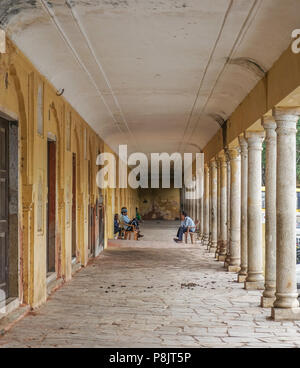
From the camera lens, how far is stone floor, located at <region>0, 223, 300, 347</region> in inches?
267

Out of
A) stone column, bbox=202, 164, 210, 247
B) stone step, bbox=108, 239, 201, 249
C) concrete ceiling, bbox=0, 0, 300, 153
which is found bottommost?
stone step, bbox=108, 239, 201, 249

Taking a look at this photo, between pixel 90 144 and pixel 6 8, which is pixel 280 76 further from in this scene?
pixel 90 144

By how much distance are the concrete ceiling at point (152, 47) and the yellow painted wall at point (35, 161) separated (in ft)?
1.06

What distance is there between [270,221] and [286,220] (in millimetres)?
1035

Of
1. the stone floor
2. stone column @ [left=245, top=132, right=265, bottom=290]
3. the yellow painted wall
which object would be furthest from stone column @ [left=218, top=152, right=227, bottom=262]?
the yellow painted wall

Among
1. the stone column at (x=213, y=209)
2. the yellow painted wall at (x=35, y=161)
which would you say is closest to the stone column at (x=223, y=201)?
the stone column at (x=213, y=209)

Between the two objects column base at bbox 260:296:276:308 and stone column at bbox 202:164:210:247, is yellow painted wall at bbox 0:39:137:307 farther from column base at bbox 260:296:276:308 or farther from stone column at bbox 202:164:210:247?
stone column at bbox 202:164:210:247

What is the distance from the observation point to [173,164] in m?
32.6

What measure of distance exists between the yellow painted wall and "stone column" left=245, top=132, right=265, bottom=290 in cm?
370

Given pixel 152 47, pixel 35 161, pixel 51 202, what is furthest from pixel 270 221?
pixel 51 202

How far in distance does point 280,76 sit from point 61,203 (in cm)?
505

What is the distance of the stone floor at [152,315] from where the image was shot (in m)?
6.79

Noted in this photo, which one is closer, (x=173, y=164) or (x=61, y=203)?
(x=61, y=203)
